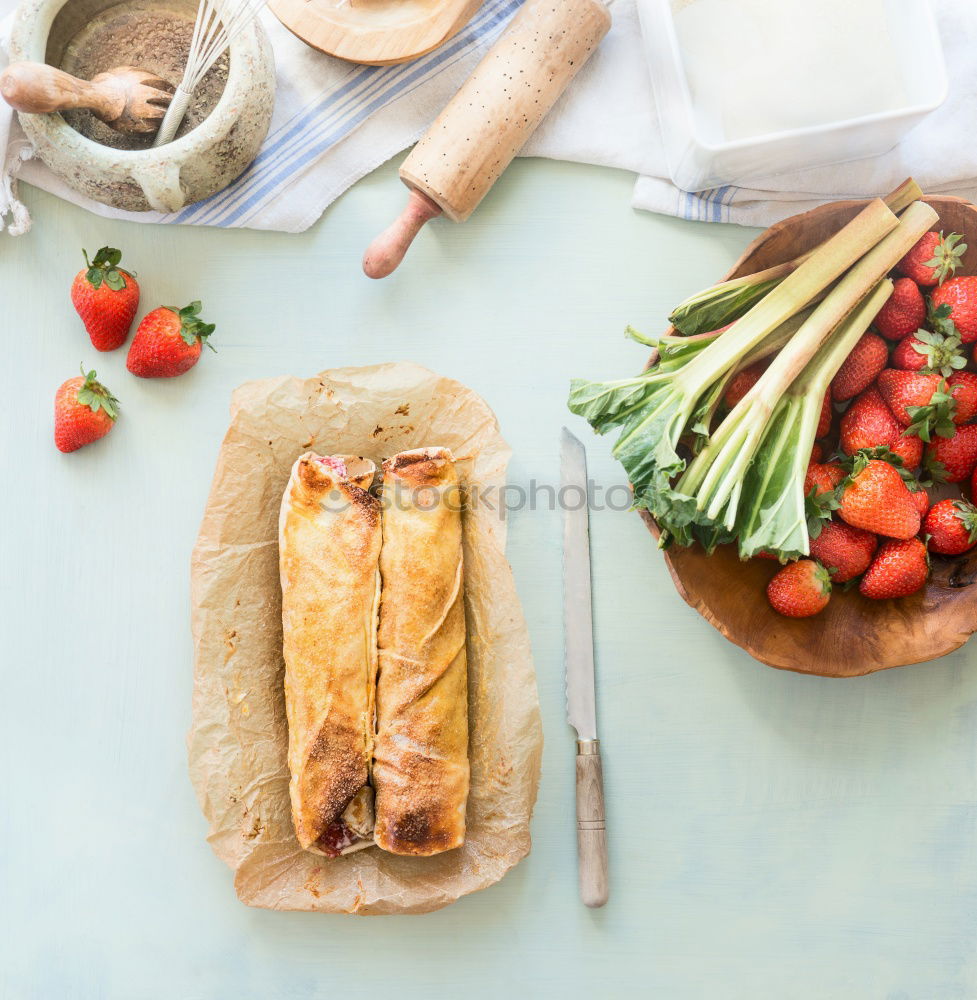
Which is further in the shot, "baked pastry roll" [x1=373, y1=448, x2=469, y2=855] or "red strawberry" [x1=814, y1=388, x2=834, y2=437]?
"red strawberry" [x1=814, y1=388, x2=834, y2=437]

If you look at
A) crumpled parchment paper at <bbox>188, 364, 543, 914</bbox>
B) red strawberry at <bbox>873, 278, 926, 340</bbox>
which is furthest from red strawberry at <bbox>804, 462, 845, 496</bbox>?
crumpled parchment paper at <bbox>188, 364, 543, 914</bbox>

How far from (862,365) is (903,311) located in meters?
0.10

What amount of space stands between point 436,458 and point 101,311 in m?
0.57

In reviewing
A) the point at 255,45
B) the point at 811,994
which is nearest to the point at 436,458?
the point at 255,45

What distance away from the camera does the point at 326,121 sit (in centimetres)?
143

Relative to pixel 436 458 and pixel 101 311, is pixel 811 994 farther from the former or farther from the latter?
pixel 101 311

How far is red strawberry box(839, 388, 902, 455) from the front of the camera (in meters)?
1.31

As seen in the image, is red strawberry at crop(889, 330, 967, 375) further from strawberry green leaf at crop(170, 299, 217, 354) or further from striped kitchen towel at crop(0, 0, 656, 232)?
strawberry green leaf at crop(170, 299, 217, 354)

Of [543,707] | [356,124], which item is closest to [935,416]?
[543,707]

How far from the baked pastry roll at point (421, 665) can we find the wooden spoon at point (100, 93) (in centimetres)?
61

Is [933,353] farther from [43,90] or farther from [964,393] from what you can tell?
[43,90]

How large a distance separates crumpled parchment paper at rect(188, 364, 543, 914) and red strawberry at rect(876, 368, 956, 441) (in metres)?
0.57

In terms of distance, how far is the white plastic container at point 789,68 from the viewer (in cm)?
129

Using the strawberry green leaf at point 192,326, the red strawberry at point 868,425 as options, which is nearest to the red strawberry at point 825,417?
the red strawberry at point 868,425
